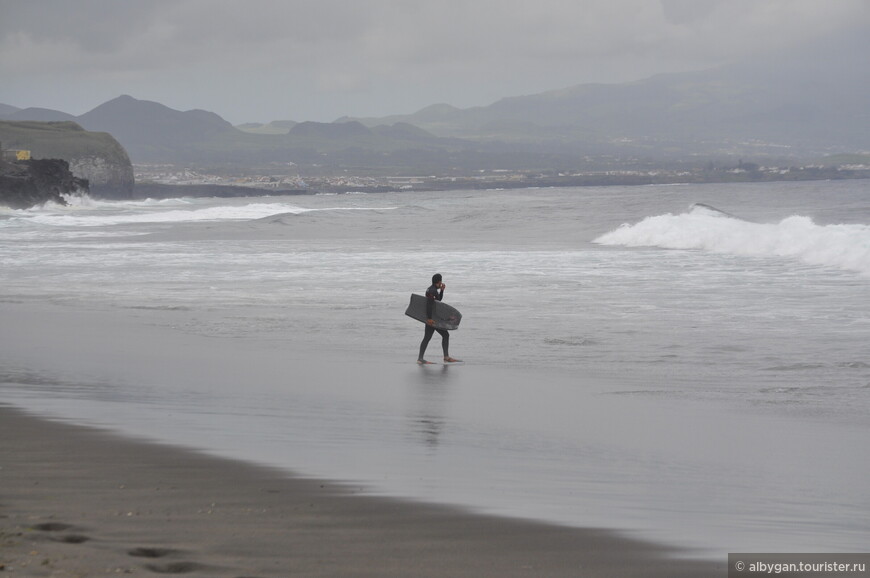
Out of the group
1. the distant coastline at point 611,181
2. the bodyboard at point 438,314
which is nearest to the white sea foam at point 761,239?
the bodyboard at point 438,314

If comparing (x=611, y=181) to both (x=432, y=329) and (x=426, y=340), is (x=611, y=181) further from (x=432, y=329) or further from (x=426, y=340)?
(x=426, y=340)

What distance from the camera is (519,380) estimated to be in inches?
448

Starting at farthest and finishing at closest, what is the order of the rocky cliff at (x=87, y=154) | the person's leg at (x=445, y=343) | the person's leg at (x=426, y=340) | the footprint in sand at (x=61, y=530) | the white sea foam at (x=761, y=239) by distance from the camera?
Result: the rocky cliff at (x=87, y=154), the white sea foam at (x=761, y=239), the person's leg at (x=445, y=343), the person's leg at (x=426, y=340), the footprint in sand at (x=61, y=530)

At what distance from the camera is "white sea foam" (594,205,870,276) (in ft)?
83.3

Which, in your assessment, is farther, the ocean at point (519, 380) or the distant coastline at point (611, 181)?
the distant coastline at point (611, 181)

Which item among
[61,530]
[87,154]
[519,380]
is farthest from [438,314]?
[87,154]

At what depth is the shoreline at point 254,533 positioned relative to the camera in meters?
5.04

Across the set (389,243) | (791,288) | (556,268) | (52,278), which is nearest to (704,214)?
(389,243)

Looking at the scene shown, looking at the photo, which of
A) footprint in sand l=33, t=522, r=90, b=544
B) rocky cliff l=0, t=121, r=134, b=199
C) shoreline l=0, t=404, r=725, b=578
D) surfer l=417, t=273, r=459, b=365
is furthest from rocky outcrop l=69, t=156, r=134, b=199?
footprint in sand l=33, t=522, r=90, b=544

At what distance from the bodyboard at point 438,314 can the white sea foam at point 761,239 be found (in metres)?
12.4

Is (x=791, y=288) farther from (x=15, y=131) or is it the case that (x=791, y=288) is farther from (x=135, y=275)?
(x=15, y=131)

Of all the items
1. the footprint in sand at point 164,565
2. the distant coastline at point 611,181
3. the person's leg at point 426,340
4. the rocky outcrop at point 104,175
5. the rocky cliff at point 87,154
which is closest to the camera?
the footprint in sand at point 164,565

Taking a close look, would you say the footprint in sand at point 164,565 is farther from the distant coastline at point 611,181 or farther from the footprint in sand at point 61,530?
the distant coastline at point 611,181

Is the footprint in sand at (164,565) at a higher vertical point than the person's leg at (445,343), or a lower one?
higher
